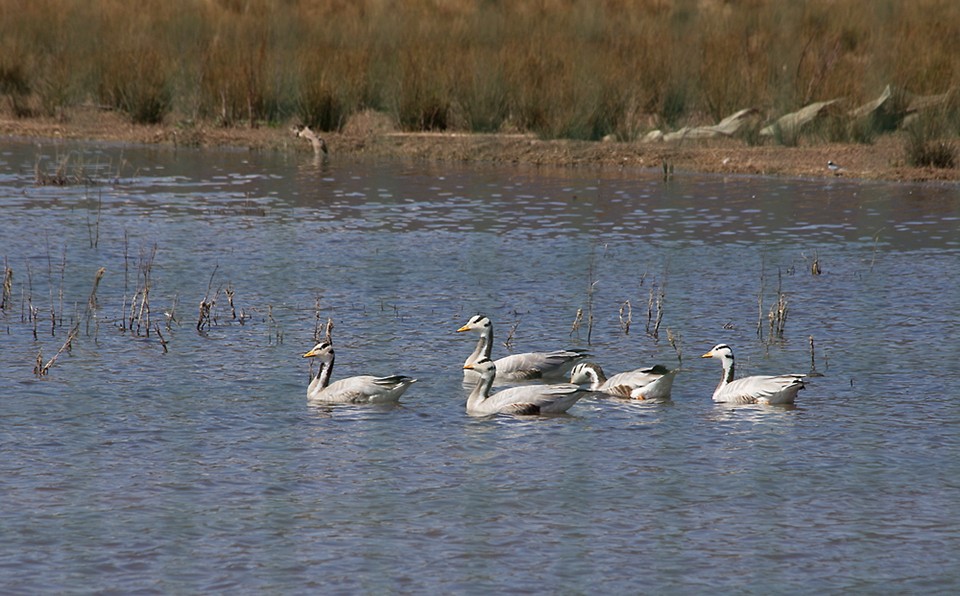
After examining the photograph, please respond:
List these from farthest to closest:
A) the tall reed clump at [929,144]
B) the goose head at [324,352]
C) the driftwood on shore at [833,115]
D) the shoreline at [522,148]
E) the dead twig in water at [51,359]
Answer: the driftwood on shore at [833,115]
the shoreline at [522,148]
the tall reed clump at [929,144]
the goose head at [324,352]
the dead twig in water at [51,359]

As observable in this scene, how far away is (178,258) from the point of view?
57.2ft

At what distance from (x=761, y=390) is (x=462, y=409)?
2337 millimetres

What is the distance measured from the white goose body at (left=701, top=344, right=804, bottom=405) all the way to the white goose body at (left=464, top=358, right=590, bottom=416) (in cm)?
116

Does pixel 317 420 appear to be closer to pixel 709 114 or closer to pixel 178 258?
pixel 178 258

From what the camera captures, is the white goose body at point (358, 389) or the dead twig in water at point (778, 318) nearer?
the white goose body at point (358, 389)

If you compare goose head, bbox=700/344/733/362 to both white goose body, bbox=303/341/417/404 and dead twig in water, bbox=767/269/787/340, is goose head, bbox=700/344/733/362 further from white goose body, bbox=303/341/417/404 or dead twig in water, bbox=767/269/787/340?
white goose body, bbox=303/341/417/404

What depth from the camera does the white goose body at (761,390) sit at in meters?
11.4

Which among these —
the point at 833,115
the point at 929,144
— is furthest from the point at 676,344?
the point at 833,115

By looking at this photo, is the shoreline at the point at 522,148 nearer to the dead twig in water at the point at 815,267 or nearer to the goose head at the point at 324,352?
the dead twig in water at the point at 815,267

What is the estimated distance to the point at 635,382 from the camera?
38.1 ft

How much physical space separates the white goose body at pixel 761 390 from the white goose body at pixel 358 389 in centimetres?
249

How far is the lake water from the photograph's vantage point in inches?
316

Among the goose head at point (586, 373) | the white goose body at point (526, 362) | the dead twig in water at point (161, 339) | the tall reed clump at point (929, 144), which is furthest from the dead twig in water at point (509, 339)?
the tall reed clump at point (929, 144)

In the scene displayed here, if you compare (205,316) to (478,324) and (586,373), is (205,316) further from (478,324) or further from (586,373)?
(586,373)
